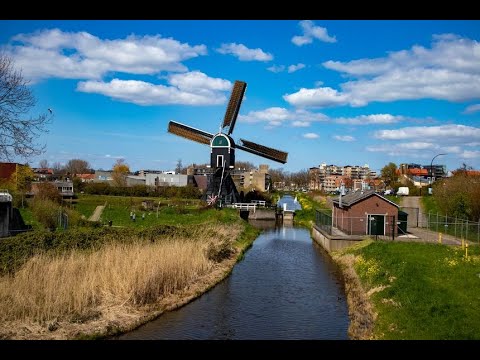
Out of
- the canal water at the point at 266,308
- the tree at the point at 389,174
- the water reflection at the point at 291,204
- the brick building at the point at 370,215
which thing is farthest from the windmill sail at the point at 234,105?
the tree at the point at 389,174

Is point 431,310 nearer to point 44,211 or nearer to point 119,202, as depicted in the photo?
point 44,211

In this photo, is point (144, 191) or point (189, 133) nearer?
point (189, 133)

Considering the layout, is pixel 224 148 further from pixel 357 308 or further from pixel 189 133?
pixel 357 308

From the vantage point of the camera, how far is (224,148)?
58719 millimetres

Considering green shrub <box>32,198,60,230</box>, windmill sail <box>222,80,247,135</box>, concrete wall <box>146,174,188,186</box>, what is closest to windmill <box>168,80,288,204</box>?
windmill sail <box>222,80,247,135</box>

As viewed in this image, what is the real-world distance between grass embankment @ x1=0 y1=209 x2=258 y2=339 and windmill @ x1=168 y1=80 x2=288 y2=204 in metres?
36.6

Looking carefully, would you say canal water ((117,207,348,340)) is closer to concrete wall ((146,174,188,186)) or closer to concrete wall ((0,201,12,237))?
concrete wall ((0,201,12,237))

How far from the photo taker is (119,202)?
196 ft

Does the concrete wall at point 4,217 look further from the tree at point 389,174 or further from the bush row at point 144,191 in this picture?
the tree at point 389,174

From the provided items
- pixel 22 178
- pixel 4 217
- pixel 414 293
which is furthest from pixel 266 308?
pixel 22 178

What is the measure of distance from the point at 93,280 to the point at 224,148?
45132mm
